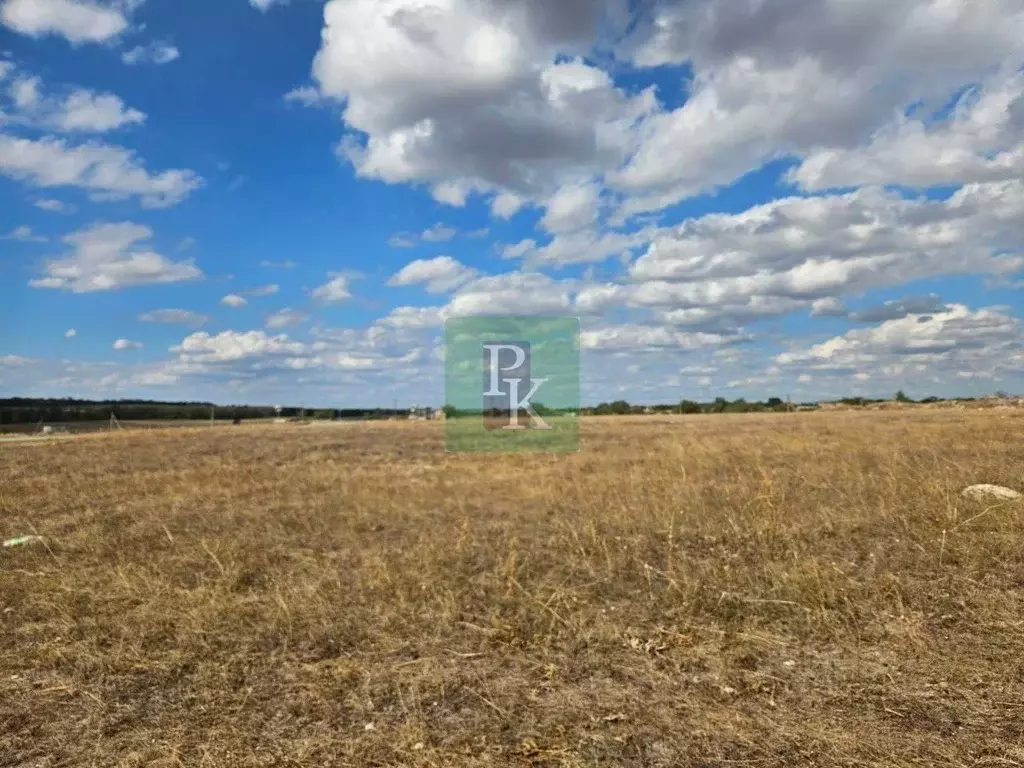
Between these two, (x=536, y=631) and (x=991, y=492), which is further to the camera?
(x=991, y=492)

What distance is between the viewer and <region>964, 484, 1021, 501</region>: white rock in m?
8.75

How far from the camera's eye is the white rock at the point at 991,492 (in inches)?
344

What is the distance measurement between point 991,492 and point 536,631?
285 inches

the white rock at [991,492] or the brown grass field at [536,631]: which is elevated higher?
the white rock at [991,492]

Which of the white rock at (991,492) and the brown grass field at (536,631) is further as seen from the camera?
the white rock at (991,492)

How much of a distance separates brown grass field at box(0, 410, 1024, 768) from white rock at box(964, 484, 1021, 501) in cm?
25

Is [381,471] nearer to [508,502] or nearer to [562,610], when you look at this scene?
[508,502]

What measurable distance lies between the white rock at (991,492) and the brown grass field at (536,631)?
0.82 feet

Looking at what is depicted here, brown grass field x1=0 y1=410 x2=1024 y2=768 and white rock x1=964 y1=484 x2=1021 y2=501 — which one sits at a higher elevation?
white rock x1=964 y1=484 x2=1021 y2=501

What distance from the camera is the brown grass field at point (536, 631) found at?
3.73m

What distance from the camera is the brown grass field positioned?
12.2ft

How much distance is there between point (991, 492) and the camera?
8969mm

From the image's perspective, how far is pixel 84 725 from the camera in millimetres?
4078

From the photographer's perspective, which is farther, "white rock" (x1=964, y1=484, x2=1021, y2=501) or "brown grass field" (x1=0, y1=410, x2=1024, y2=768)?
"white rock" (x1=964, y1=484, x2=1021, y2=501)
